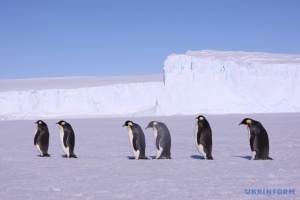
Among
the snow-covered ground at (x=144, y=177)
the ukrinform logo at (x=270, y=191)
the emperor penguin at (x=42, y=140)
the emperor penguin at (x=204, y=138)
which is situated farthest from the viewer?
the emperor penguin at (x=42, y=140)

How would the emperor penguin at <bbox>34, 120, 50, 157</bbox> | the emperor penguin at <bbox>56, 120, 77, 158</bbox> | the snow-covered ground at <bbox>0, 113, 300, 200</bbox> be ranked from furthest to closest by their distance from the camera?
1. the emperor penguin at <bbox>34, 120, 50, 157</bbox>
2. the emperor penguin at <bbox>56, 120, 77, 158</bbox>
3. the snow-covered ground at <bbox>0, 113, 300, 200</bbox>

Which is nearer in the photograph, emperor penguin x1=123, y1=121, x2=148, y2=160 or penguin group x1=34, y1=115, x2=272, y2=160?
penguin group x1=34, y1=115, x2=272, y2=160

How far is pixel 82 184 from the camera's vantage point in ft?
13.4

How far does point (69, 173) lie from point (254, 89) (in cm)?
2551

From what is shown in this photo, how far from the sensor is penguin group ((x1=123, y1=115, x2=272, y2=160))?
584cm

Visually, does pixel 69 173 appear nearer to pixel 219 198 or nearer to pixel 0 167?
pixel 0 167

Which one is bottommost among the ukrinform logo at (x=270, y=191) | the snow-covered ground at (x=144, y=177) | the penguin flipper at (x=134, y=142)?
the snow-covered ground at (x=144, y=177)

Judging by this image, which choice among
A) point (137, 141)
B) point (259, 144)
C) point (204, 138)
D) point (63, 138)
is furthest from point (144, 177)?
point (63, 138)

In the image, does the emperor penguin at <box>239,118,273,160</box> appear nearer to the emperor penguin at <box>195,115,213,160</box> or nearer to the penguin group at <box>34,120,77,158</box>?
the emperor penguin at <box>195,115,213,160</box>

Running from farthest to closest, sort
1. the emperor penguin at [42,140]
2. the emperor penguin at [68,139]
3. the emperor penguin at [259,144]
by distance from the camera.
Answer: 1. the emperor penguin at [42,140]
2. the emperor penguin at [68,139]
3. the emperor penguin at [259,144]

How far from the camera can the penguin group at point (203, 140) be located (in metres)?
5.84

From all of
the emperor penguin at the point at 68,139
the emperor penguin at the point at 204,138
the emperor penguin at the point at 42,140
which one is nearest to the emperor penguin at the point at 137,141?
the emperor penguin at the point at 204,138

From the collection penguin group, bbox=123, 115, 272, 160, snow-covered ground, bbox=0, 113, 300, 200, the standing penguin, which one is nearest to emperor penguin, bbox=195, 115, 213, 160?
penguin group, bbox=123, 115, 272, 160

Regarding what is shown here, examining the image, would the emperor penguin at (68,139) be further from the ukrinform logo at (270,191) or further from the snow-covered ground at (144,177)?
the ukrinform logo at (270,191)
